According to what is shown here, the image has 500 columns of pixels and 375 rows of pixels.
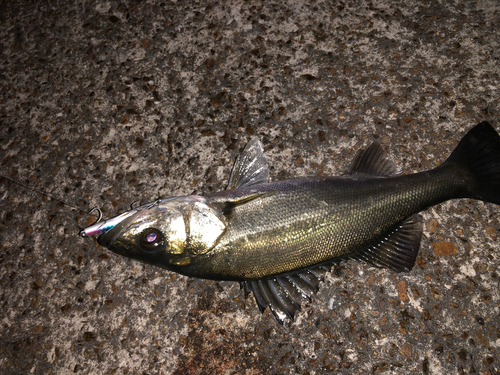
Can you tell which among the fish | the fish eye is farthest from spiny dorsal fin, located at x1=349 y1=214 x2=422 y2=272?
the fish eye

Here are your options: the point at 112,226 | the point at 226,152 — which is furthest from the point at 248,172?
the point at 112,226

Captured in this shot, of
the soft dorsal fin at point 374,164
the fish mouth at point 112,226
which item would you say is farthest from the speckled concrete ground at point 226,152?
the fish mouth at point 112,226

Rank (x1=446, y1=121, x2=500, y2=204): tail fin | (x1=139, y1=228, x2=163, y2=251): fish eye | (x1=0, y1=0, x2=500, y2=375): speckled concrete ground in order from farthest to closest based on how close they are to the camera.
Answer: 1. (x1=0, y1=0, x2=500, y2=375): speckled concrete ground
2. (x1=446, y1=121, x2=500, y2=204): tail fin
3. (x1=139, y1=228, x2=163, y2=251): fish eye

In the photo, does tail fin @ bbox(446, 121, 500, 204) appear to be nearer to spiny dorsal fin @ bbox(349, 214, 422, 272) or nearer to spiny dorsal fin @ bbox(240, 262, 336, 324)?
spiny dorsal fin @ bbox(349, 214, 422, 272)

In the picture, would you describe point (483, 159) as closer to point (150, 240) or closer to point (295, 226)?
point (295, 226)

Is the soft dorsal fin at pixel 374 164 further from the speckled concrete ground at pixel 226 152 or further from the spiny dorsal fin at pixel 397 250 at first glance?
the spiny dorsal fin at pixel 397 250

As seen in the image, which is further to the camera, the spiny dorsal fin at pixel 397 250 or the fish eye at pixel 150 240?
the spiny dorsal fin at pixel 397 250

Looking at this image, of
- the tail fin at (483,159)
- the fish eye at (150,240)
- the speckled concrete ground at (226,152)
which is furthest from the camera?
the speckled concrete ground at (226,152)
